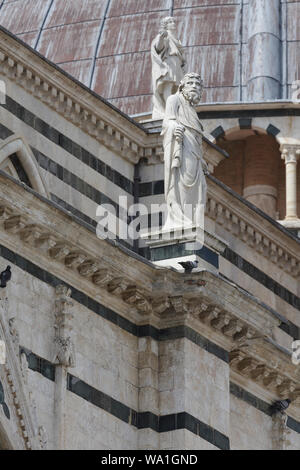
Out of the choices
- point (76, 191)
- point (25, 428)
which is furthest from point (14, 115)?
point (25, 428)

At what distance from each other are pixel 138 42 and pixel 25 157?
457 inches

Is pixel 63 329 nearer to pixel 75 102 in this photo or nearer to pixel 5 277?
pixel 5 277

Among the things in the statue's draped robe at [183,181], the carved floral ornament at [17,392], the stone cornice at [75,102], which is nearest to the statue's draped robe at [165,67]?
the stone cornice at [75,102]

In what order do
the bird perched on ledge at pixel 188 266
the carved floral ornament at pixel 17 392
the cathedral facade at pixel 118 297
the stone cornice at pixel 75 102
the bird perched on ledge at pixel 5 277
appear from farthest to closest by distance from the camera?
the stone cornice at pixel 75 102 → the bird perched on ledge at pixel 188 266 → the cathedral facade at pixel 118 297 → the bird perched on ledge at pixel 5 277 → the carved floral ornament at pixel 17 392

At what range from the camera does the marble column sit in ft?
112

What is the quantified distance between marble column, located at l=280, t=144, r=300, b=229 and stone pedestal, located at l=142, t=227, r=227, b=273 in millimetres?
9817

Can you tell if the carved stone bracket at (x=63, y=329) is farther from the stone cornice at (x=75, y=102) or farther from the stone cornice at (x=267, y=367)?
the stone cornice at (x=75, y=102)

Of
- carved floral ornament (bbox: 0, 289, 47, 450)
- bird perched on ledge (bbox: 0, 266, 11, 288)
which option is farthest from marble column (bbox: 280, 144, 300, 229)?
carved floral ornament (bbox: 0, 289, 47, 450)

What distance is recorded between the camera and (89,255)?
74.6 ft

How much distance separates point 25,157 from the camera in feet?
81.4

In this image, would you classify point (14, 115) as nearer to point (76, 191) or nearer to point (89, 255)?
point (76, 191)

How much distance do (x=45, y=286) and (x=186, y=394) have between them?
6.70 feet

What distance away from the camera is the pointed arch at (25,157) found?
80.5 feet

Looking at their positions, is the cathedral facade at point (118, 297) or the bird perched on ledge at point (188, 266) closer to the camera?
the cathedral facade at point (118, 297)
